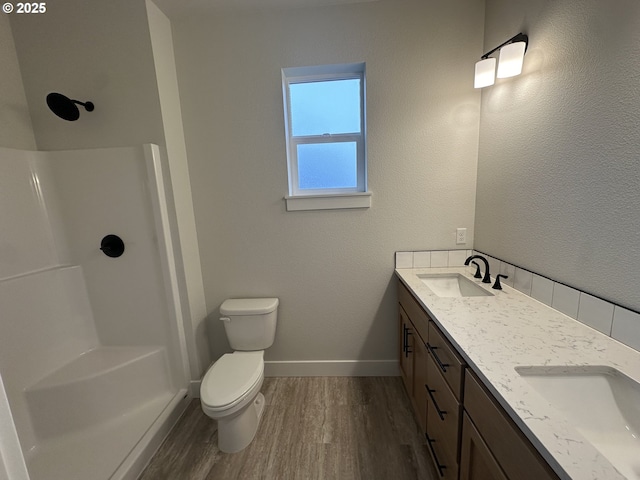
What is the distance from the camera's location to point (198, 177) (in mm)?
1841

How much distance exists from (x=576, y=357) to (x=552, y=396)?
0.53ft

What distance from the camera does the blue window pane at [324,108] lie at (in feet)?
6.05

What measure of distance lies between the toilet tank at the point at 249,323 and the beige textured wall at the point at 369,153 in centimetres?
15

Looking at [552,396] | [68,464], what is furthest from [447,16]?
[68,464]

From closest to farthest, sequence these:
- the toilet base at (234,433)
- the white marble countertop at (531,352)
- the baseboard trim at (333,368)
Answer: the white marble countertop at (531,352) → the toilet base at (234,433) → the baseboard trim at (333,368)

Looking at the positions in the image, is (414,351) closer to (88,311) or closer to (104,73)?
(88,311)

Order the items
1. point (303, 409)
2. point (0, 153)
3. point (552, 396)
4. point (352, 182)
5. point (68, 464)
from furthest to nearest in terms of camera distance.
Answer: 1. point (352, 182)
2. point (303, 409)
3. point (0, 153)
4. point (68, 464)
5. point (552, 396)

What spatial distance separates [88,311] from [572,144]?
2.82 m

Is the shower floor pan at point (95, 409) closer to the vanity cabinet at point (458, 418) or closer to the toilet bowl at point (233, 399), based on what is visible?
the toilet bowl at point (233, 399)

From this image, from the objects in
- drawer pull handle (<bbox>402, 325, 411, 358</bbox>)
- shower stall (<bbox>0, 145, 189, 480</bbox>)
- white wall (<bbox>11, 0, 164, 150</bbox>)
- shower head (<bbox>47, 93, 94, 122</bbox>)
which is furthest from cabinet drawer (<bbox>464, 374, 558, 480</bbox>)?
shower head (<bbox>47, 93, 94, 122</bbox>)

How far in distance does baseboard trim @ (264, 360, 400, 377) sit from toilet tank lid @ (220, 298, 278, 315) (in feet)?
1.76

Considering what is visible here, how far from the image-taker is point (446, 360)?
3.47 feet

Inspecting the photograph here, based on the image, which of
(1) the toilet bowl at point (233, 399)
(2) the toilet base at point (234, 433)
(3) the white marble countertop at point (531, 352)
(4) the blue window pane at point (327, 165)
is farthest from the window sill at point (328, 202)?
(2) the toilet base at point (234, 433)

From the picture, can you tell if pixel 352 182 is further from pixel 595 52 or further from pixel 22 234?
pixel 22 234
